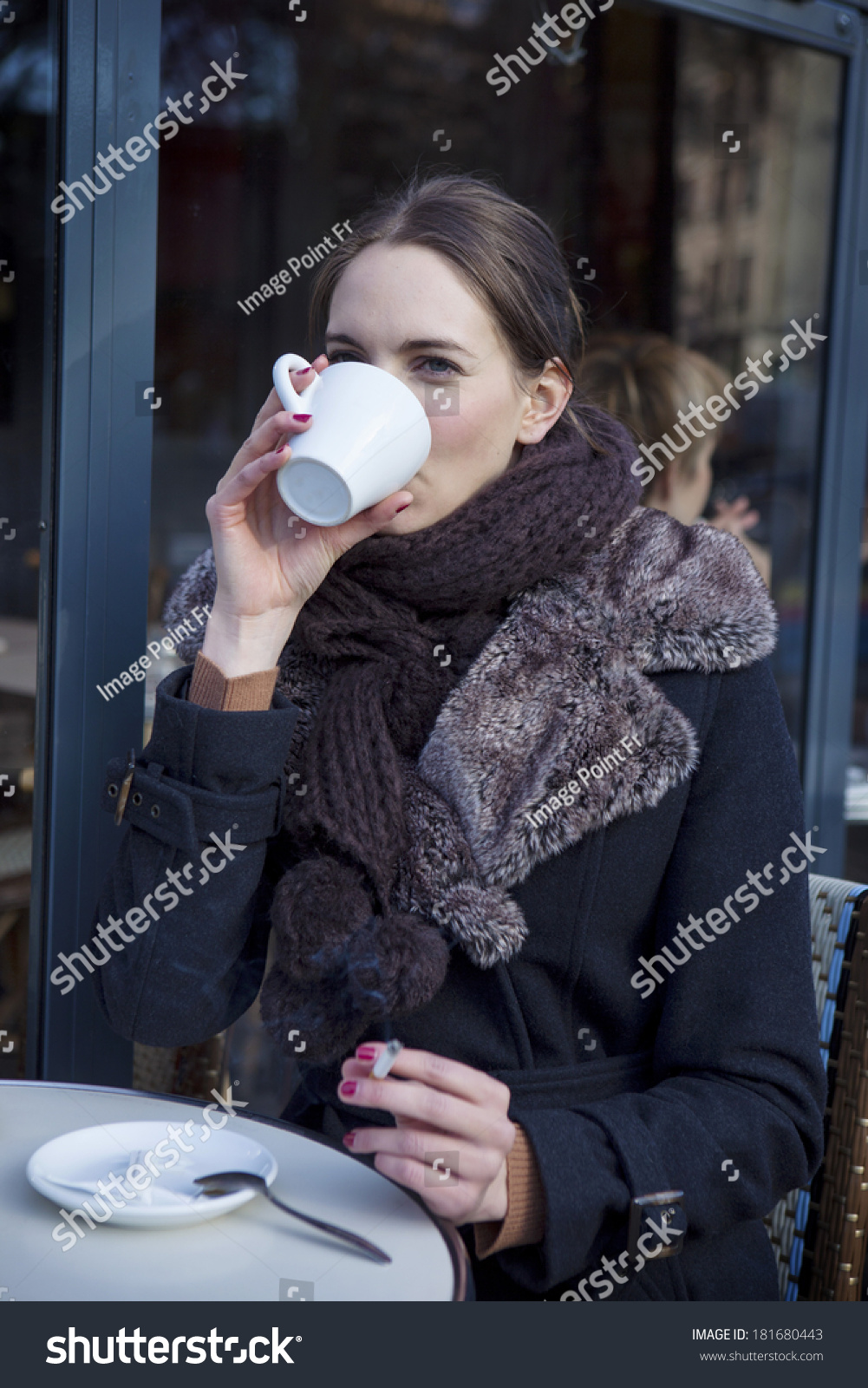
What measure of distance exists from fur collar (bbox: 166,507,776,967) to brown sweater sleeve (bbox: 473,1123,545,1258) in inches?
10.0

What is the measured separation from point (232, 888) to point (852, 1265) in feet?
2.82

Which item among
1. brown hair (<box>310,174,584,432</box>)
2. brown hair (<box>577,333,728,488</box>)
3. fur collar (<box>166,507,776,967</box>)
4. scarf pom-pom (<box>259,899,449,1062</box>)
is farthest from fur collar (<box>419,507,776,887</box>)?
brown hair (<box>577,333,728,488</box>)

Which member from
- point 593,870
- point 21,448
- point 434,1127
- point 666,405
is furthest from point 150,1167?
point 666,405

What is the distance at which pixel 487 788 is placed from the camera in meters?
1.30

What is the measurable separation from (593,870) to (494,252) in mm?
721

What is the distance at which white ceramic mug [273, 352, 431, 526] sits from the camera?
1.17m

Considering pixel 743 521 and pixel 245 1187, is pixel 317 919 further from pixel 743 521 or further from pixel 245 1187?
pixel 743 521

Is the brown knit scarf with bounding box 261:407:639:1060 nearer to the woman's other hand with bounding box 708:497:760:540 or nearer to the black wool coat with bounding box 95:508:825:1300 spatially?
the black wool coat with bounding box 95:508:825:1300

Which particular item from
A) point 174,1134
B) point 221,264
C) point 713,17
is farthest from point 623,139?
point 174,1134

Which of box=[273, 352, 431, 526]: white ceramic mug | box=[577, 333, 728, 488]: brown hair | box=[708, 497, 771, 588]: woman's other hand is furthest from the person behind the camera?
box=[577, 333, 728, 488]: brown hair

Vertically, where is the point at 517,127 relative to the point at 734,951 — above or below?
above
